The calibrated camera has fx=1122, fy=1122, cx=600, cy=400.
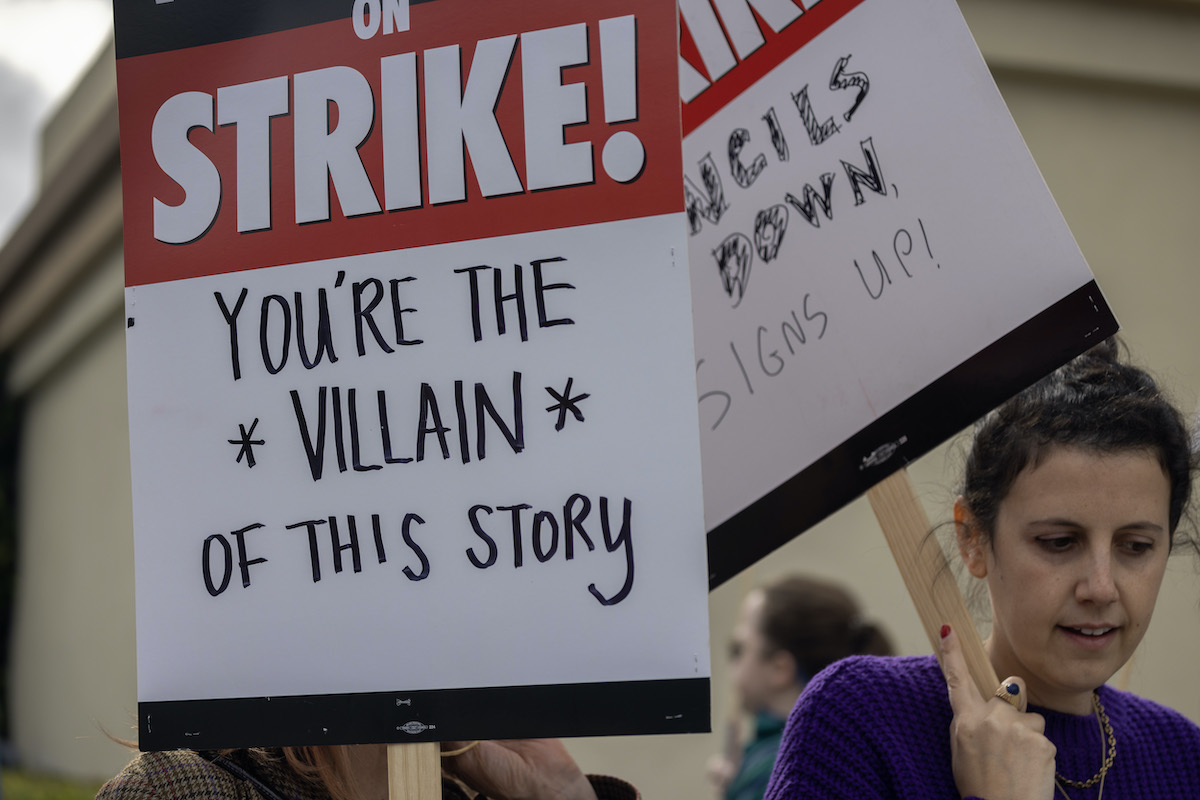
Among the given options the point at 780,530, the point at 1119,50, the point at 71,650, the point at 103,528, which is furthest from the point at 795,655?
the point at 71,650

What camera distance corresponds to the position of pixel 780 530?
63.4 inches

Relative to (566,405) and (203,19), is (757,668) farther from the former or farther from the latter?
(203,19)

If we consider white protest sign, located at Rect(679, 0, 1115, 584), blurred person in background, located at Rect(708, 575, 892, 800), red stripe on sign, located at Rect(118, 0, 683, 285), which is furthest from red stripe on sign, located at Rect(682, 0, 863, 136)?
blurred person in background, located at Rect(708, 575, 892, 800)

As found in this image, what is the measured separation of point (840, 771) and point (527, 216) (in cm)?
78

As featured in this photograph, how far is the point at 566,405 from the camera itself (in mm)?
1224

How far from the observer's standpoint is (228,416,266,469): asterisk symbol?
1308mm

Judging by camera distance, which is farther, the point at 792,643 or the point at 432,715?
the point at 792,643

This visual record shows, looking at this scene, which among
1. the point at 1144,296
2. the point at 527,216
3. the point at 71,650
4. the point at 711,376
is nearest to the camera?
the point at 527,216

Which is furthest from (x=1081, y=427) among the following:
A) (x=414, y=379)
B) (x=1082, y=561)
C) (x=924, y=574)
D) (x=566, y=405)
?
(x=414, y=379)

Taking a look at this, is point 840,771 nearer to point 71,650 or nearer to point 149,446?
point 149,446

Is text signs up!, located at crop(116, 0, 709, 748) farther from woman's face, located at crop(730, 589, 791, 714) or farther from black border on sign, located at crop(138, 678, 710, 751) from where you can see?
woman's face, located at crop(730, 589, 791, 714)

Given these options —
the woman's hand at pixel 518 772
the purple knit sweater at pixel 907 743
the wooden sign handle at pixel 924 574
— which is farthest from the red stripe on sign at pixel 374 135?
the woman's hand at pixel 518 772

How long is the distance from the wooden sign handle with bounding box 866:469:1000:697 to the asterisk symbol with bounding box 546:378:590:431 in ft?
1.69

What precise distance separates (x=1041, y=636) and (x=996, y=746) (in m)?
0.15
